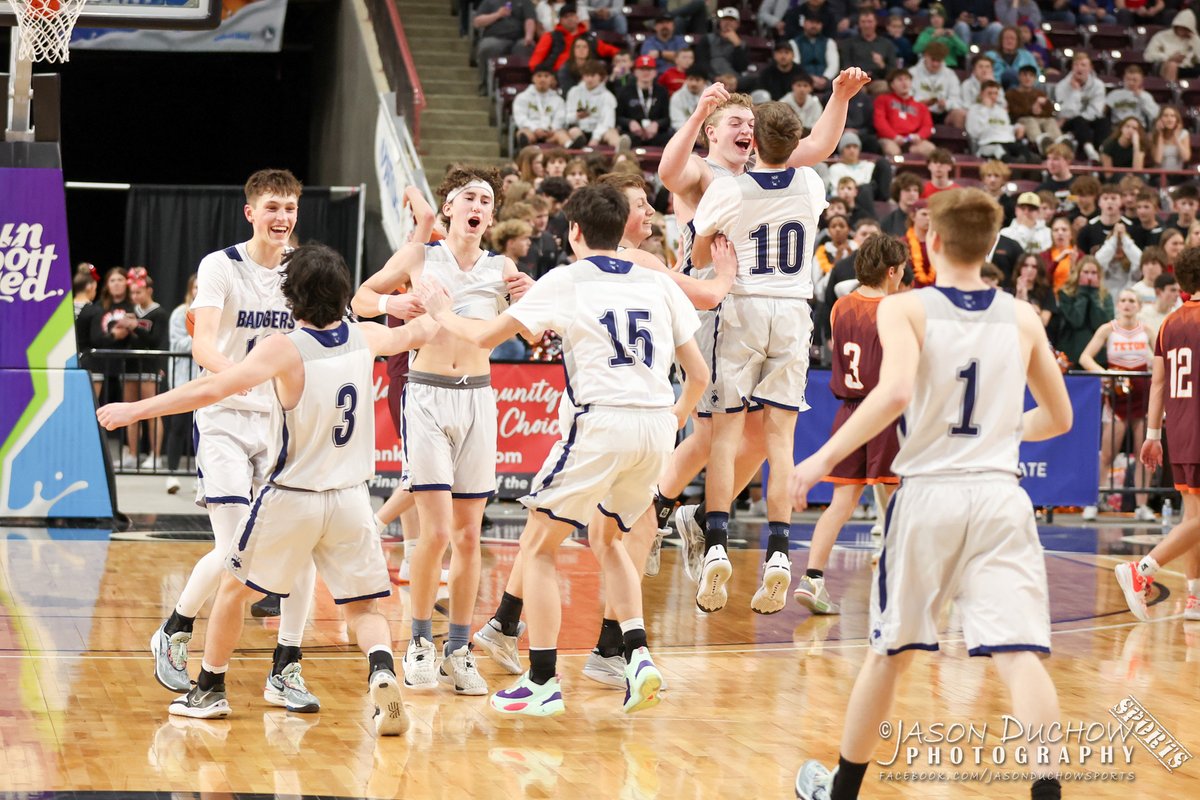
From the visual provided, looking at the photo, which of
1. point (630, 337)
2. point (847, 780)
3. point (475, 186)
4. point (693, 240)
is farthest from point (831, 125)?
point (847, 780)

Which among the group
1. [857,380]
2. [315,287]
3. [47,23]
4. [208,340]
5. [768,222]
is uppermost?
[47,23]

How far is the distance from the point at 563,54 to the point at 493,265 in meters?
11.3

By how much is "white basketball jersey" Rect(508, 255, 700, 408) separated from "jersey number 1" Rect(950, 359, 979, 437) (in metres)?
1.61

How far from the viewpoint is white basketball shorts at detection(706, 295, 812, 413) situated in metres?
7.73

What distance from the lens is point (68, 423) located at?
11.9 metres

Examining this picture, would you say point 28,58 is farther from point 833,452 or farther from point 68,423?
point 833,452

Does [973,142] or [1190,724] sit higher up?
[973,142]

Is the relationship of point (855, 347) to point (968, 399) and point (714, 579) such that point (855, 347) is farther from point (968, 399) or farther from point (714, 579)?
point (968, 399)

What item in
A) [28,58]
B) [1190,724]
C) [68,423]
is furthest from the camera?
[68,423]

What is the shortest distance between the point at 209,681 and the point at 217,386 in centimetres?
131

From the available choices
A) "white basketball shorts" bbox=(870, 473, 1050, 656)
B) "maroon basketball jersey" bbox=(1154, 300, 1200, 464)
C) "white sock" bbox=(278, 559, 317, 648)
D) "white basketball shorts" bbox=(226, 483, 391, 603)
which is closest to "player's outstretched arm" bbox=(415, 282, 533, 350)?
Answer: "white basketball shorts" bbox=(226, 483, 391, 603)

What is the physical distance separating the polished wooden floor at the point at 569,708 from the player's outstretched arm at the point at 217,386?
4.08ft

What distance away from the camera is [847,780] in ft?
16.2

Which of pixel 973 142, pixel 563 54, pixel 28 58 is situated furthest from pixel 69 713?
pixel 973 142
